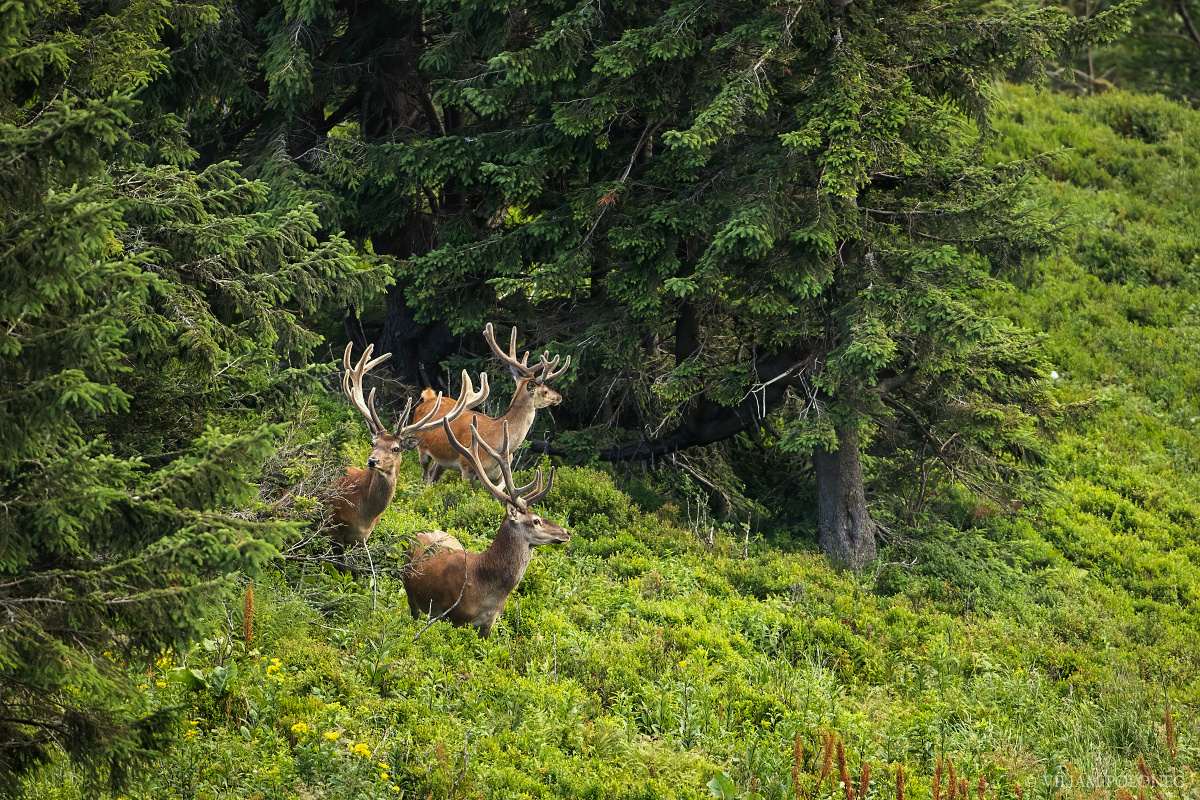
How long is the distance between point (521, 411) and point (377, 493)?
11.2ft

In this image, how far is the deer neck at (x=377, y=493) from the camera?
1017 cm

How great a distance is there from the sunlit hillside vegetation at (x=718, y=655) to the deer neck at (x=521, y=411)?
817 millimetres

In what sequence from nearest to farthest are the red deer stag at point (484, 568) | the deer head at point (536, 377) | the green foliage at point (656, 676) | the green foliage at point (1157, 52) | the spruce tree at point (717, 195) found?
the green foliage at point (656, 676), the red deer stag at point (484, 568), the spruce tree at point (717, 195), the deer head at point (536, 377), the green foliage at point (1157, 52)

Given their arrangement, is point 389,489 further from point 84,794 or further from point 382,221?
point 382,221

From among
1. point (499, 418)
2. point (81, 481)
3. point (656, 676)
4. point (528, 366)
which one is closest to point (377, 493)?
point (656, 676)

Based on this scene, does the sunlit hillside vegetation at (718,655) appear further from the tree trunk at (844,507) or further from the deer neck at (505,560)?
the deer neck at (505,560)

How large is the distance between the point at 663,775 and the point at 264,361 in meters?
3.89

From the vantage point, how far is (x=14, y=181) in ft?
19.0

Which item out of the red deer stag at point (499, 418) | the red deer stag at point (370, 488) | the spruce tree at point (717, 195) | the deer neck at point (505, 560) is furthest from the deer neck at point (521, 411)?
the deer neck at point (505, 560)

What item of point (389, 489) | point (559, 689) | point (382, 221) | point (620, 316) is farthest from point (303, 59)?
point (559, 689)

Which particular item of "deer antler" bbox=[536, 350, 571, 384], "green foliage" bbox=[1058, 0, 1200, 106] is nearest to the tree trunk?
"deer antler" bbox=[536, 350, 571, 384]

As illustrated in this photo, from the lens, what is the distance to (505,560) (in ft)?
31.4

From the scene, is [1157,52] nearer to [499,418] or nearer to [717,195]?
[717,195]

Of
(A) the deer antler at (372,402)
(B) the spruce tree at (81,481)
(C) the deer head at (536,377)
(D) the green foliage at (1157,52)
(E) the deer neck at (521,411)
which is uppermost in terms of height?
(B) the spruce tree at (81,481)
